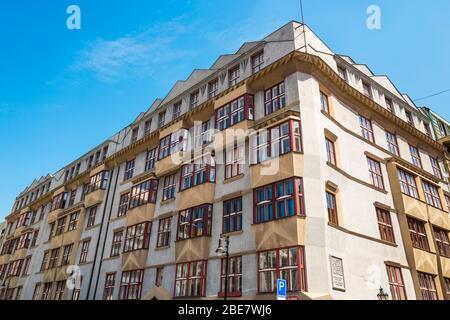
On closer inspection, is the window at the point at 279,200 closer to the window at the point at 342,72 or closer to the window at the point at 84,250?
the window at the point at 342,72

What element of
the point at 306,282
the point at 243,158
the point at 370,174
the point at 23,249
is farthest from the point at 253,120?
the point at 23,249

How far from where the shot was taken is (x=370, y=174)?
21.3m

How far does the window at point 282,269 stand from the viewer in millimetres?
14586

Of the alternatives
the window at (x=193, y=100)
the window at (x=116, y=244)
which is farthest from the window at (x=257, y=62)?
the window at (x=116, y=244)

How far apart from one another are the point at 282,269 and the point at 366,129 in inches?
522

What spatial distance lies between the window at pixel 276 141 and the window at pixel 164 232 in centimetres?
897

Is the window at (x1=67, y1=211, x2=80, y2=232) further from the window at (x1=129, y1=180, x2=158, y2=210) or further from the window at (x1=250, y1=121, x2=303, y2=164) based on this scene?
the window at (x1=250, y1=121, x2=303, y2=164)

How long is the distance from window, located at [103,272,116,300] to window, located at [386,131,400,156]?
24.4m

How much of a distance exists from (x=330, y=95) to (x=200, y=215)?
11.8 meters

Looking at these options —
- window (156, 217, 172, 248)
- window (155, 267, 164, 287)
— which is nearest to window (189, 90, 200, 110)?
window (156, 217, 172, 248)

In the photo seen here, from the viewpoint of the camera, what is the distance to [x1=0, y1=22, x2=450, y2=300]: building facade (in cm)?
1639

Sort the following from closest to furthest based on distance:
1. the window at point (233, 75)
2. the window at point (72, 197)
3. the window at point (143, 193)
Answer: the window at point (233, 75) → the window at point (143, 193) → the window at point (72, 197)

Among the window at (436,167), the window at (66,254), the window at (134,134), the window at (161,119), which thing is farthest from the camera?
the window at (134,134)

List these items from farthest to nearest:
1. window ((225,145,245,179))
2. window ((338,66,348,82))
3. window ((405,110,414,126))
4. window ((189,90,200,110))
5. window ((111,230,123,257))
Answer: window ((405,110,414,126)), window ((111,230,123,257)), window ((189,90,200,110)), window ((338,66,348,82)), window ((225,145,245,179))
